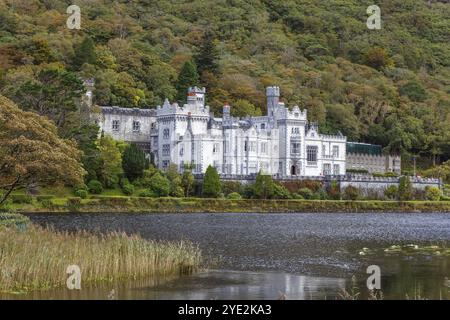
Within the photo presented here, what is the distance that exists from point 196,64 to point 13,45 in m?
30.3

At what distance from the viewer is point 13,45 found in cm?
11488

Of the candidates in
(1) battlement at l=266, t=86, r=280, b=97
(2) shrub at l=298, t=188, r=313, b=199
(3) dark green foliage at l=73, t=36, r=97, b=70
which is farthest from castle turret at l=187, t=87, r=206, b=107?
(3) dark green foliage at l=73, t=36, r=97, b=70

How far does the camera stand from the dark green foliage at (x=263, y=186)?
91.8m

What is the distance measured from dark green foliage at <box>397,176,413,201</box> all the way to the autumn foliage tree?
2521 inches

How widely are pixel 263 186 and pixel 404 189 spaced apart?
61.0ft

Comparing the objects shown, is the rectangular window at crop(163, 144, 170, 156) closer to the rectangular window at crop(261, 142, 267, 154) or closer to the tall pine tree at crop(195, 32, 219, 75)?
the rectangular window at crop(261, 142, 267, 154)

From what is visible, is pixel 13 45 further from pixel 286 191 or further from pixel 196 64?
pixel 286 191

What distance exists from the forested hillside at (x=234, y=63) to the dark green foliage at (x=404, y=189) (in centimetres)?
2480

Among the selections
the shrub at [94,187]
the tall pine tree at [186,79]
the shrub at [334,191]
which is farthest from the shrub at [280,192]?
the tall pine tree at [186,79]

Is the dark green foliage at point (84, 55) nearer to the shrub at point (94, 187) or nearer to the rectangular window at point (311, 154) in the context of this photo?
the rectangular window at point (311, 154)

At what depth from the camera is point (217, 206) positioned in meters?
87.6

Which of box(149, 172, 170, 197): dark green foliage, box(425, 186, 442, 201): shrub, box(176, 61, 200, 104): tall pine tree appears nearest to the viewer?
box(149, 172, 170, 197): dark green foliage

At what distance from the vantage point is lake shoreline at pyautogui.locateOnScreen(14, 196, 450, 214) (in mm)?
77438

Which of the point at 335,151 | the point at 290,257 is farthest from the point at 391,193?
the point at 290,257
